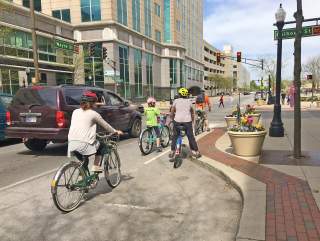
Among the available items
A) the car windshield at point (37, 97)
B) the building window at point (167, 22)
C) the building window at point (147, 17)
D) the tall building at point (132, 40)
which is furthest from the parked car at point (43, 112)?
the building window at point (167, 22)

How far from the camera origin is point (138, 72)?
5706 cm

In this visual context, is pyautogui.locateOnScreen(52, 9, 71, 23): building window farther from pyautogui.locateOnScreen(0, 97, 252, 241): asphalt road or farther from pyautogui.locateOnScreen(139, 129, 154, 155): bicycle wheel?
pyautogui.locateOnScreen(0, 97, 252, 241): asphalt road

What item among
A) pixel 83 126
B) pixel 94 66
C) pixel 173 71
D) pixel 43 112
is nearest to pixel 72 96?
pixel 43 112

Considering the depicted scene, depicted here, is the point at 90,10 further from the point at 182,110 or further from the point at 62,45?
the point at 182,110

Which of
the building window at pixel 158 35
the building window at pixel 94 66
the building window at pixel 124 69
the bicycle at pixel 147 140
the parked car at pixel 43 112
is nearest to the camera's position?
the parked car at pixel 43 112

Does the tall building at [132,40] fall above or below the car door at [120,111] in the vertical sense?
above

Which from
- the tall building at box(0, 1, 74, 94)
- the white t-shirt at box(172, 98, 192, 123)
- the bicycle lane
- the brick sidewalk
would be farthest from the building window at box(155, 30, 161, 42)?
the bicycle lane

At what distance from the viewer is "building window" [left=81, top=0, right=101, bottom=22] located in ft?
156

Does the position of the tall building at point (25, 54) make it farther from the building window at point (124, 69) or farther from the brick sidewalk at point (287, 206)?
the brick sidewalk at point (287, 206)

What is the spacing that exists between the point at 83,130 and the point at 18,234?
1724mm

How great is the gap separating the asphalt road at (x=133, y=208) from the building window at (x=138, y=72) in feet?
159

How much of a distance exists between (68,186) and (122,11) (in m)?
48.7

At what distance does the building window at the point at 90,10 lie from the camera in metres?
47.6

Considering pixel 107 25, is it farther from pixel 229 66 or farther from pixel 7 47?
pixel 229 66
